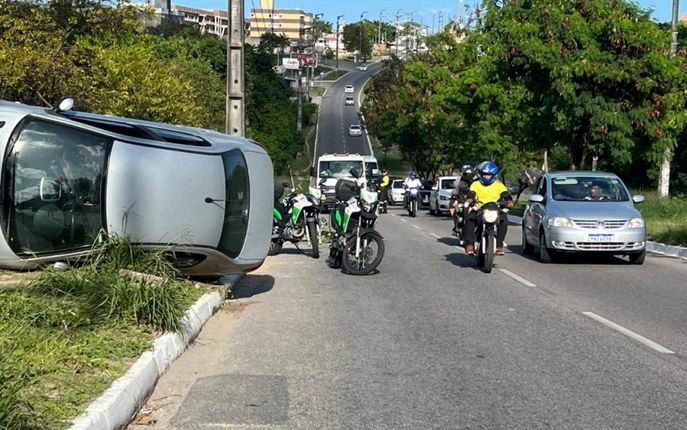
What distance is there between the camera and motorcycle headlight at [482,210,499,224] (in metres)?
14.0

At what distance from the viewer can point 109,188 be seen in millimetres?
9453

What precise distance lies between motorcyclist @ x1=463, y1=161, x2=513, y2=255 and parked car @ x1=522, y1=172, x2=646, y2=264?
1416mm

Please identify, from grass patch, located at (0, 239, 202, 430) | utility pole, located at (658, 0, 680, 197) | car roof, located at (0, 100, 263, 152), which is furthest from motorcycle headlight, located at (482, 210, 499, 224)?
utility pole, located at (658, 0, 680, 197)

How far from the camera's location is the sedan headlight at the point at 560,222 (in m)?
15.3

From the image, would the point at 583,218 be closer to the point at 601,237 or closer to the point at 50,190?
the point at 601,237

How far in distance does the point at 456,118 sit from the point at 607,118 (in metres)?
19.4

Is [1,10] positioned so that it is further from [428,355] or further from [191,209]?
[428,355]

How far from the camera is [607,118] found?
26.6m

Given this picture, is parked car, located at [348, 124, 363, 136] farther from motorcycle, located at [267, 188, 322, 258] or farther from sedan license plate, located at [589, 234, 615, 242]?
sedan license plate, located at [589, 234, 615, 242]

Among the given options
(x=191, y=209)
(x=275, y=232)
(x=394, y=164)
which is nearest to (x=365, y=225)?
(x=275, y=232)

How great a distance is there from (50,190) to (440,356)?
4.63 meters

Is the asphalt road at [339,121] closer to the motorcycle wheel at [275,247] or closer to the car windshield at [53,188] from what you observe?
the motorcycle wheel at [275,247]

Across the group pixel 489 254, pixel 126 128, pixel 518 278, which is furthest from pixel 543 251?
pixel 126 128

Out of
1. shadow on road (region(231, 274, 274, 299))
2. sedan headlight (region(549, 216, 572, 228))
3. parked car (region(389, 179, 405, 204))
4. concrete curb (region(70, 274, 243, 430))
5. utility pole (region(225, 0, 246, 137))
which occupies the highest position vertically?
utility pole (region(225, 0, 246, 137))
